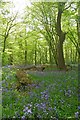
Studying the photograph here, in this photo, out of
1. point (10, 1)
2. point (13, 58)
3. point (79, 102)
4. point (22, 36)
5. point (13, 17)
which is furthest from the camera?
point (13, 58)

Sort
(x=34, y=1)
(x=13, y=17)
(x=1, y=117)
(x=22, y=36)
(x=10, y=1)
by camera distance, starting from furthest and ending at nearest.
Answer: (x=22, y=36) → (x=13, y=17) → (x=10, y=1) → (x=34, y=1) → (x=1, y=117)

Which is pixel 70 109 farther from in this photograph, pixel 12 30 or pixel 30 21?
pixel 12 30

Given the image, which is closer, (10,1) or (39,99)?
(39,99)

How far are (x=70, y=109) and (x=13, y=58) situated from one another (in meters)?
39.2

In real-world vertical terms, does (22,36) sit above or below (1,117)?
above

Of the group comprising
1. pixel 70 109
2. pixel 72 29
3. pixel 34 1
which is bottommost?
pixel 70 109

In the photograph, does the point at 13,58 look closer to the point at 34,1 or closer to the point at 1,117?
the point at 34,1

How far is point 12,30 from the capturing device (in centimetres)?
3356

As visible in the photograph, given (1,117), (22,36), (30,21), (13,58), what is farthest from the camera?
(13,58)

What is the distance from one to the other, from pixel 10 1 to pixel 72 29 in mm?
8299

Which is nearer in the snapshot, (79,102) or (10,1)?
(79,102)

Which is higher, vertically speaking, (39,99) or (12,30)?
(12,30)

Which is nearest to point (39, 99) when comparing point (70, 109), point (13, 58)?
point (70, 109)

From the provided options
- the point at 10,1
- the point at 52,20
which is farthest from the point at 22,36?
the point at 52,20
